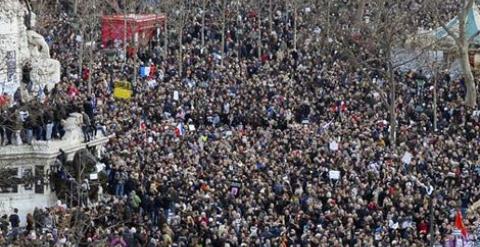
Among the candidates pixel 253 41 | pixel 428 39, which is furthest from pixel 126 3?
pixel 428 39

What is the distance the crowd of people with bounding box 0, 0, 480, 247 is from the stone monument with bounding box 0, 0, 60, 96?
2.55 ft

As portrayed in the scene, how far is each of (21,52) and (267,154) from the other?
776cm

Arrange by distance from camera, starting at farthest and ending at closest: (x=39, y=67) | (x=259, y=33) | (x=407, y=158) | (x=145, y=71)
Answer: (x=259, y=33)
(x=145, y=71)
(x=39, y=67)
(x=407, y=158)

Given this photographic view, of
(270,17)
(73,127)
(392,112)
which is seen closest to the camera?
(73,127)

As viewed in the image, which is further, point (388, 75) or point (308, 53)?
point (308, 53)

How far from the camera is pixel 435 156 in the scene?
61.0m

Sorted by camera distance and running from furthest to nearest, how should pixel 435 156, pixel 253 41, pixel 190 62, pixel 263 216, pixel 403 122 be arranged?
pixel 253 41 → pixel 190 62 → pixel 403 122 → pixel 435 156 → pixel 263 216

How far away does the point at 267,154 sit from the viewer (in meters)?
61.8

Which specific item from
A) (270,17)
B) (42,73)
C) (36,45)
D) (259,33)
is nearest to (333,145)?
(42,73)

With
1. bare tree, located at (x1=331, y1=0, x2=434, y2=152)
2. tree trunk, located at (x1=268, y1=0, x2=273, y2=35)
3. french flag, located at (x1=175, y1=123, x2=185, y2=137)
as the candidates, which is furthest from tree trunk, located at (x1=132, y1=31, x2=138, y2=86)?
bare tree, located at (x1=331, y1=0, x2=434, y2=152)

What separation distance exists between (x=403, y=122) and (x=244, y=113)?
201 inches

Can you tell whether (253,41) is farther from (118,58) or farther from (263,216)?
(263,216)

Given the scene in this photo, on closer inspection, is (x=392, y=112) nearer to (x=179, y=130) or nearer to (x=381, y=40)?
(x=179, y=130)

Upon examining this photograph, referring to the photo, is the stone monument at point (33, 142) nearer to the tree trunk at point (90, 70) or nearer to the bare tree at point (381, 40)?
the tree trunk at point (90, 70)
